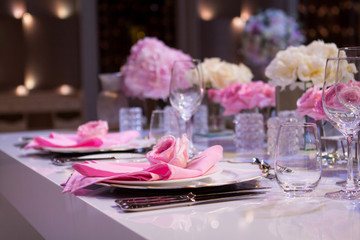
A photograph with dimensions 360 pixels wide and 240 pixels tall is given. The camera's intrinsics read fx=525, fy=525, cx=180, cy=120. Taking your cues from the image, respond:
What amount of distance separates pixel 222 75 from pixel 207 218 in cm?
115

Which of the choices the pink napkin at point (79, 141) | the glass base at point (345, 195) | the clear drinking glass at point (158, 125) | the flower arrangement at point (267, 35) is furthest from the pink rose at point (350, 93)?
the flower arrangement at point (267, 35)

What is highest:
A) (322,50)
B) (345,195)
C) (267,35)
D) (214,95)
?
(267,35)

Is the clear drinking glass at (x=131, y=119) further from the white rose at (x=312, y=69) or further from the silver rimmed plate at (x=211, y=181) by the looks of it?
the silver rimmed plate at (x=211, y=181)

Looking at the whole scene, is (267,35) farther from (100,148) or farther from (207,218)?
(207,218)

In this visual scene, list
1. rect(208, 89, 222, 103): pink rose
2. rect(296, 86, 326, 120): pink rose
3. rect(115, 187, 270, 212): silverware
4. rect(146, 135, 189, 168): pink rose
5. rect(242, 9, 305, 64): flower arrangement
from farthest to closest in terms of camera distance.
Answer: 1. rect(242, 9, 305, 64): flower arrangement
2. rect(208, 89, 222, 103): pink rose
3. rect(296, 86, 326, 120): pink rose
4. rect(146, 135, 189, 168): pink rose
5. rect(115, 187, 270, 212): silverware

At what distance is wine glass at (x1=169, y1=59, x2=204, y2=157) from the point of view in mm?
1362

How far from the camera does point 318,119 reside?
47.3 inches

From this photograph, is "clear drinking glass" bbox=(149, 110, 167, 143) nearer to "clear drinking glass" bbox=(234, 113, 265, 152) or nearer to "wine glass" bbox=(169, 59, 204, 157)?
"wine glass" bbox=(169, 59, 204, 157)

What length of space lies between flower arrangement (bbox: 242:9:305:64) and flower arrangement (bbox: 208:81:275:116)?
8.61 ft

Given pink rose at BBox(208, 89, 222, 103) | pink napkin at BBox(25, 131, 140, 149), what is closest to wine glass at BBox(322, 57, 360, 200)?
pink napkin at BBox(25, 131, 140, 149)

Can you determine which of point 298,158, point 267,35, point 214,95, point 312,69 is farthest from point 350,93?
point 267,35

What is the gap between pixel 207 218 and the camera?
0.71 m

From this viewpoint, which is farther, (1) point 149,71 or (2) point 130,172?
(1) point 149,71

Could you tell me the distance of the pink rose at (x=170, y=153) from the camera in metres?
0.91
